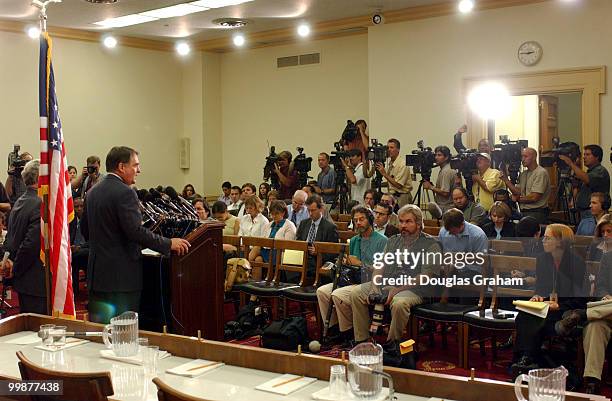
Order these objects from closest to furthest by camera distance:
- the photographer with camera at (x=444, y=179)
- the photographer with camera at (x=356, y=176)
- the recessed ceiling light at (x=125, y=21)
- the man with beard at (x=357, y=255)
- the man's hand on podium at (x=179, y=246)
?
the man's hand on podium at (x=179, y=246) < the man with beard at (x=357, y=255) < the photographer with camera at (x=444, y=179) < the photographer with camera at (x=356, y=176) < the recessed ceiling light at (x=125, y=21)

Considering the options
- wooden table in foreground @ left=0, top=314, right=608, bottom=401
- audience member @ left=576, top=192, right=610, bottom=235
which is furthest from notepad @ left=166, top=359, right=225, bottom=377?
audience member @ left=576, top=192, right=610, bottom=235

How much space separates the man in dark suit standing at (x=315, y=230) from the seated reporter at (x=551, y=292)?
190cm

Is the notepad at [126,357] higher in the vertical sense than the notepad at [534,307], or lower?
higher

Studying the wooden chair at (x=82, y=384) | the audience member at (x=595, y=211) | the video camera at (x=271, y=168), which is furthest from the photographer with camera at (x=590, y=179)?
the wooden chair at (x=82, y=384)

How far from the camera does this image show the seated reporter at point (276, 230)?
7.02m

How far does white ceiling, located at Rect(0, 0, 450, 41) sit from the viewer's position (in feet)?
31.2

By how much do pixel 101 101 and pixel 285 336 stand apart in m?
7.65

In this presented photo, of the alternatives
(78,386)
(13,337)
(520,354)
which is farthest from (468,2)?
(78,386)

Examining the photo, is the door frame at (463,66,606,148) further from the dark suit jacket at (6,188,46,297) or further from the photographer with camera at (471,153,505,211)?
the dark suit jacket at (6,188,46,297)

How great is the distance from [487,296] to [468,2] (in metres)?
4.65

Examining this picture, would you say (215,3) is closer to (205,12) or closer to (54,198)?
(205,12)

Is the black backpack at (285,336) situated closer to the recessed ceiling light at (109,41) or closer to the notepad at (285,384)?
the notepad at (285,384)

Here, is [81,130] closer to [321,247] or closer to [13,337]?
[321,247]

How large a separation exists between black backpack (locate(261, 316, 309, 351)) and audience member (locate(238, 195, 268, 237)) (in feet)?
6.77
